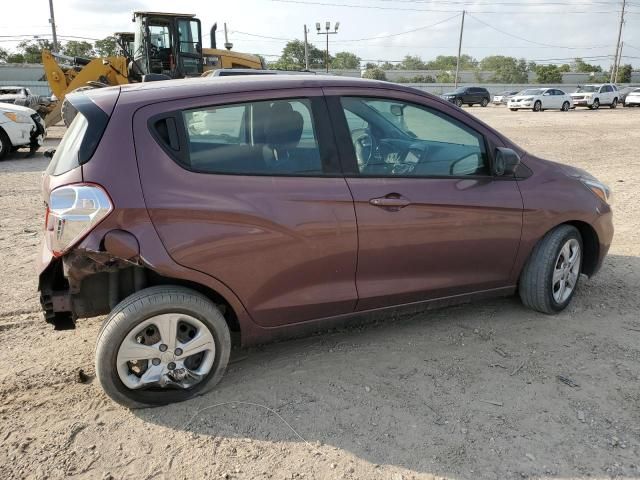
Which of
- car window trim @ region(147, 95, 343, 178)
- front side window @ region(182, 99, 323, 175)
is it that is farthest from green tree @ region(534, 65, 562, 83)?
front side window @ region(182, 99, 323, 175)

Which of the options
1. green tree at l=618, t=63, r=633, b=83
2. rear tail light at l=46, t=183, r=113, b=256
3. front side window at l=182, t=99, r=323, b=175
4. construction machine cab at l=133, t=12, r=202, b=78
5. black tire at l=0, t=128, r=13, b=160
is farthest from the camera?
green tree at l=618, t=63, r=633, b=83

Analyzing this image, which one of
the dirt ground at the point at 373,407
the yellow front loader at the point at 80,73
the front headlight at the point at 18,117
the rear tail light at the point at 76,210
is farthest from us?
the yellow front loader at the point at 80,73

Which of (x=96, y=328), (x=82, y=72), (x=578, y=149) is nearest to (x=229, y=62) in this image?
(x=82, y=72)

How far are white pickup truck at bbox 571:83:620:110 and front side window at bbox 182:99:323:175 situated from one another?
40.9m

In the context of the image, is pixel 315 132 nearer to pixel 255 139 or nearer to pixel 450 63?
pixel 255 139

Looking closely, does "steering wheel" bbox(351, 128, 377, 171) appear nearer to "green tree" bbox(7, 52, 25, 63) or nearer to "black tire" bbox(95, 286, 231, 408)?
"black tire" bbox(95, 286, 231, 408)

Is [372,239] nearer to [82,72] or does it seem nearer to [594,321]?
[594,321]

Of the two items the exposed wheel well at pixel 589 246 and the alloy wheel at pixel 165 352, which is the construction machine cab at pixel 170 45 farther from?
the alloy wheel at pixel 165 352

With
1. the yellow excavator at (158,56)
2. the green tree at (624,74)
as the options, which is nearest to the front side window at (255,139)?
the yellow excavator at (158,56)

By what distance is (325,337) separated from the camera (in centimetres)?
377

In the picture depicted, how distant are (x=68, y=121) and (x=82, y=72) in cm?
1468

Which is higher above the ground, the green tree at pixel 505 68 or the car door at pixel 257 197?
the green tree at pixel 505 68

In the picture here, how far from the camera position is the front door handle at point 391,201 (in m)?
3.22

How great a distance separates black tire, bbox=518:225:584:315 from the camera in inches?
153
